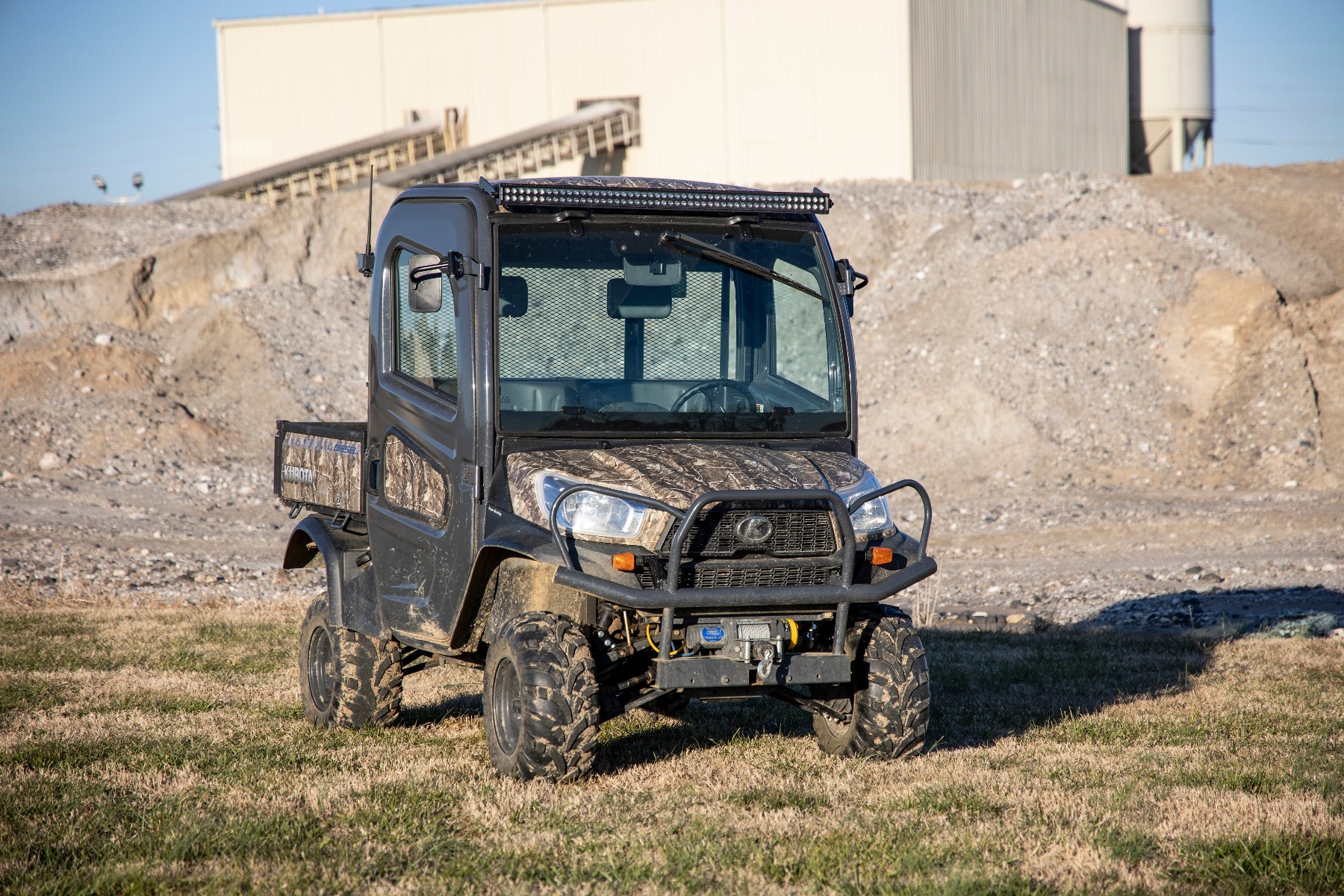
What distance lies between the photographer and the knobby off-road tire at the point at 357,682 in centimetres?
782

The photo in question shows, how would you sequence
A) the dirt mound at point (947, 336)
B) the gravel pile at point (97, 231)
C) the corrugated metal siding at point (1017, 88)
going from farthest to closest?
1. the corrugated metal siding at point (1017, 88)
2. the gravel pile at point (97, 231)
3. the dirt mound at point (947, 336)

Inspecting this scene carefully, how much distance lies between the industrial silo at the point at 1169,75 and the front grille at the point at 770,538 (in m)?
45.8

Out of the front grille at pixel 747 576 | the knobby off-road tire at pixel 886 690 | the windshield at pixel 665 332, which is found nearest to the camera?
the front grille at pixel 747 576

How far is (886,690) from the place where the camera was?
643cm

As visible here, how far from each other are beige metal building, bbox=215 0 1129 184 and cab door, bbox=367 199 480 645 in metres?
31.4

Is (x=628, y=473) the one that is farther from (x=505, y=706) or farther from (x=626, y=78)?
(x=626, y=78)

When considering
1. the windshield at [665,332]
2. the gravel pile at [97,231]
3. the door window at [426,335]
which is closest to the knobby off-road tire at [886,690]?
the windshield at [665,332]

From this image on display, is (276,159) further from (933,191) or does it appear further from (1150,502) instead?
(1150,502)

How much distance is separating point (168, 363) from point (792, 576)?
25838 mm

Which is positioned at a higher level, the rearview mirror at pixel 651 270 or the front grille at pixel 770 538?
the rearview mirror at pixel 651 270

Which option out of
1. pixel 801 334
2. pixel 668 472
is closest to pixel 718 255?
pixel 801 334

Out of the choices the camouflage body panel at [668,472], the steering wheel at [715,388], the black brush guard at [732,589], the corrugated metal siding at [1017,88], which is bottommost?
the black brush guard at [732,589]

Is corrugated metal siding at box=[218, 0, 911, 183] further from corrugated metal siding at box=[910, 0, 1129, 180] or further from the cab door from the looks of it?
the cab door

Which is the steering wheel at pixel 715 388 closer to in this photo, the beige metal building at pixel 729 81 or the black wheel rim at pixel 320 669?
the black wheel rim at pixel 320 669
